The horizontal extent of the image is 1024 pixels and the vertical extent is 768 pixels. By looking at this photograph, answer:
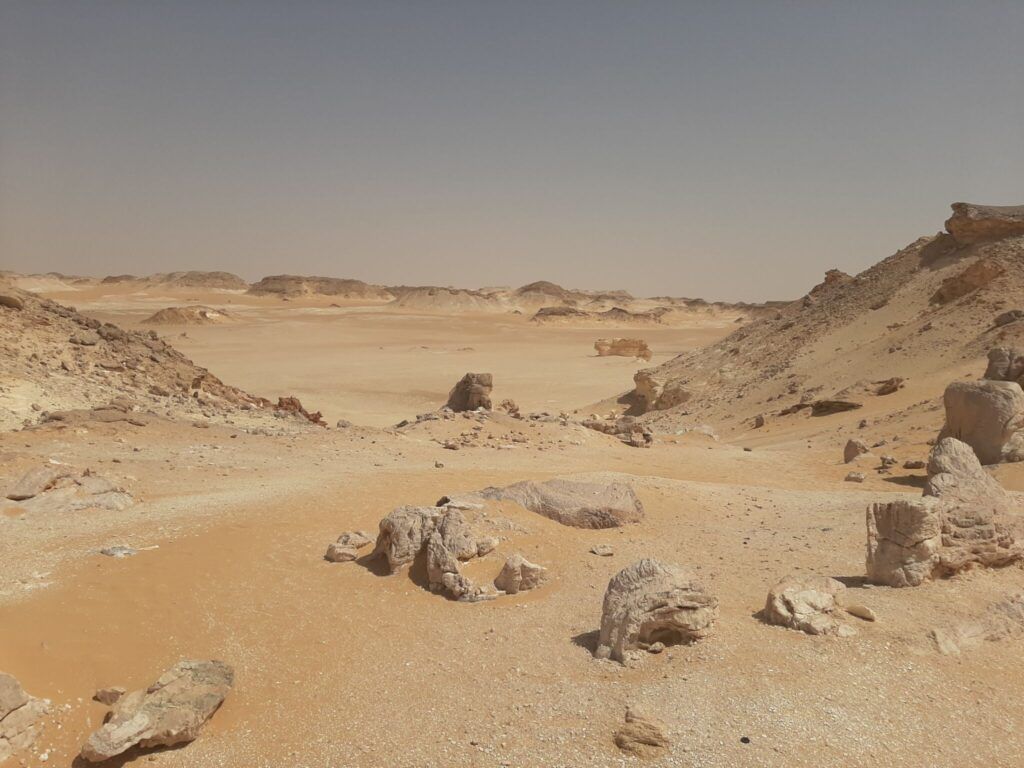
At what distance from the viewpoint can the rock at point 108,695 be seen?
15.4 feet

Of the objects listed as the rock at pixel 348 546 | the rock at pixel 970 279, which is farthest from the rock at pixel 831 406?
the rock at pixel 348 546

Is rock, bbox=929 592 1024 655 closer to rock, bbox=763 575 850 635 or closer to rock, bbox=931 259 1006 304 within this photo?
rock, bbox=763 575 850 635

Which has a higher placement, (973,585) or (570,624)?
(973,585)

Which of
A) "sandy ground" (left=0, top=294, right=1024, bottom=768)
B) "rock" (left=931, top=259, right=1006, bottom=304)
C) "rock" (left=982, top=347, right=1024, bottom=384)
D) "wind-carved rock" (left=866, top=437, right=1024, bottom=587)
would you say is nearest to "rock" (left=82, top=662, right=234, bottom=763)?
"sandy ground" (left=0, top=294, right=1024, bottom=768)

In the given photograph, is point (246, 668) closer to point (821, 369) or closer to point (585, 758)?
point (585, 758)

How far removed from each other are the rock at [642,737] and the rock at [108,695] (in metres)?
3.16

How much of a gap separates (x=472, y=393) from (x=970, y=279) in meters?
13.0

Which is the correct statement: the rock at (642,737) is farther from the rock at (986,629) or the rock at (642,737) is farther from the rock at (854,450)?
the rock at (854,450)

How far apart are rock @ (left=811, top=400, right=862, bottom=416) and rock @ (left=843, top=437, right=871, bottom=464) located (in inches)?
157

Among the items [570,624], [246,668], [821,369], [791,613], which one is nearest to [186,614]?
[246,668]

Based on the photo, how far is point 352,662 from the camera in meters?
5.19

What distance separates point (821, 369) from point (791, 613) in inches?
612

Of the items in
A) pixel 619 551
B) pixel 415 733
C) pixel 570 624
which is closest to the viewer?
pixel 415 733

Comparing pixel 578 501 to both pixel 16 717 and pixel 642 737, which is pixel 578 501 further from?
pixel 16 717
